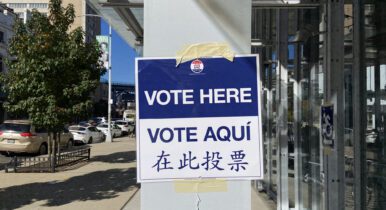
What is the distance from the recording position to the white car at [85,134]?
33.4 m

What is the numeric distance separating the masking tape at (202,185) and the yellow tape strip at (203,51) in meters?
0.73

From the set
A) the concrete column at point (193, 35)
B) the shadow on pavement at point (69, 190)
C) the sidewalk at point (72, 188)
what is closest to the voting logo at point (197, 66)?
the concrete column at point (193, 35)

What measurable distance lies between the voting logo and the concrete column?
0.51 feet

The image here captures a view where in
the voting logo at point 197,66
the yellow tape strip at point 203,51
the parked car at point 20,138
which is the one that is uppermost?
the yellow tape strip at point 203,51

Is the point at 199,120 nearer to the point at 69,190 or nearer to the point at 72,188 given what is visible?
the point at 69,190

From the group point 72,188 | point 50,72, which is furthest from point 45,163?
point 72,188

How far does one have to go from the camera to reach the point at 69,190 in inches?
490

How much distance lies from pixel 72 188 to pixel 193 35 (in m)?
10.2

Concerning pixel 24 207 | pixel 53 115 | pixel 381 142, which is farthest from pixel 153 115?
pixel 53 115

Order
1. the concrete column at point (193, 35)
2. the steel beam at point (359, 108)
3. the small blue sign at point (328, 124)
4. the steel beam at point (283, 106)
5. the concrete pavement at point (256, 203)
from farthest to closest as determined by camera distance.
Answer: the concrete pavement at point (256, 203)
the steel beam at point (283, 106)
the small blue sign at point (328, 124)
the steel beam at point (359, 108)
the concrete column at point (193, 35)

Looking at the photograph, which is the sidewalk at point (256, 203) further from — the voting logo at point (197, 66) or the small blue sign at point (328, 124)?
the voting logo at point (197, 66)

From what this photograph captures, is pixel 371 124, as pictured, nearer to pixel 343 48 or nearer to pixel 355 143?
pixel 355 143

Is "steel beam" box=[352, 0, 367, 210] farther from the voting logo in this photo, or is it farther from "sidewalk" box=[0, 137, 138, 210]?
A: "sidewalk" box=[0, 137, 138, 210]

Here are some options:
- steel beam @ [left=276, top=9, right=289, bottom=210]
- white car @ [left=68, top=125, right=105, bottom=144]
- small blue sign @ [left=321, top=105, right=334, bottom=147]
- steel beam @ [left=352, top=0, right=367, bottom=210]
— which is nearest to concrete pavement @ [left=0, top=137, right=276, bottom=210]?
steel beam @ [left=276, top=9, right=289, bottom=210]
